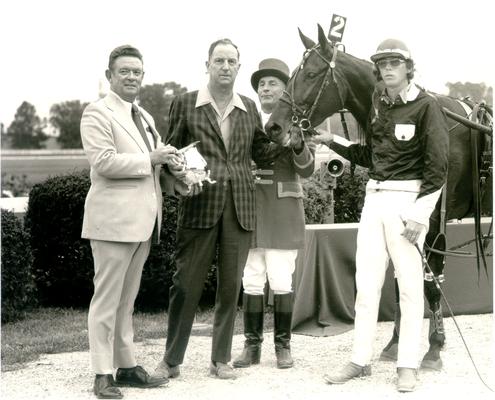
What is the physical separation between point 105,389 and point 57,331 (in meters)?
2.50

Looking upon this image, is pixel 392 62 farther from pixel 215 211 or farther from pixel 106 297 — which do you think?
pixel 106 297

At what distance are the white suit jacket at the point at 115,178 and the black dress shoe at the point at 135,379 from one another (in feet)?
2.86

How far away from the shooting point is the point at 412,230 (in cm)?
452

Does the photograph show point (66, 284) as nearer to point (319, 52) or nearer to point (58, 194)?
point (58, 194)

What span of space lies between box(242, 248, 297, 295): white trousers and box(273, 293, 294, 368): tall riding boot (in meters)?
0.06

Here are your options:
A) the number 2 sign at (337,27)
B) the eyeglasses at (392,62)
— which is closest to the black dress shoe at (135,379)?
the eyeglasses at (392,62)

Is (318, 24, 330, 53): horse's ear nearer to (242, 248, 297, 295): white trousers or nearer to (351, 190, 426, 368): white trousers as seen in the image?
(351, 190, 426, 368): white trousers

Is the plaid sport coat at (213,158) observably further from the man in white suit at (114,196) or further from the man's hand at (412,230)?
the man's hand at (412,230)

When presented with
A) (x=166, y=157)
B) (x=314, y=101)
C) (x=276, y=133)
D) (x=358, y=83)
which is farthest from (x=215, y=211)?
(x=358, y=83)

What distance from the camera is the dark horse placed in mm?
5023

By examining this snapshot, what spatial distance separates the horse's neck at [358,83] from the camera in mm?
5168

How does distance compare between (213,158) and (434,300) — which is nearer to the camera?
(213,158)

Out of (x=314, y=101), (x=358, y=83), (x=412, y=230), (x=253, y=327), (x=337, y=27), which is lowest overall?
(x=253, y=327)

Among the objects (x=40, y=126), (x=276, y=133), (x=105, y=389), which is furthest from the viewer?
(x=40, y=126)
